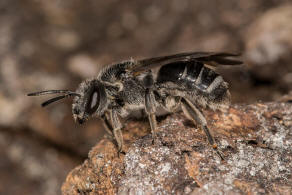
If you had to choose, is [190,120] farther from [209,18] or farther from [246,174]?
[209,18]

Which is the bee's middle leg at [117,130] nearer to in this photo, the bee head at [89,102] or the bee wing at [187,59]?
the bee head at [89,102]

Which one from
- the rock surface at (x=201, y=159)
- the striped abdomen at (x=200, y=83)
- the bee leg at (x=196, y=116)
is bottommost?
the rock surface at (x=201, y=159)

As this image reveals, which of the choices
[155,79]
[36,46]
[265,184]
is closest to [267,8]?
[155,79]

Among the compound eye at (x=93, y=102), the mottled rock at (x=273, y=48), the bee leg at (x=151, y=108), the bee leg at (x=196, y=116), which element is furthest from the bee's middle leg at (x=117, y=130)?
the mottled rock at (x=273, y=48)

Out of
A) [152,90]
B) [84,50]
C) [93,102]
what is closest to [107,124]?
[93,102]

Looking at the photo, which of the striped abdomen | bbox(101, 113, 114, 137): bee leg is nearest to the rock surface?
the striped abdomen

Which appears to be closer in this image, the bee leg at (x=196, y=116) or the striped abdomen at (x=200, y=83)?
the bee leg at (x=196, y=116)

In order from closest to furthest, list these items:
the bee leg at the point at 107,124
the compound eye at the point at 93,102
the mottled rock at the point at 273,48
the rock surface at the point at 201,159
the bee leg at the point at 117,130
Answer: the rock surface at the point at 201,159 → the bee leg at the point at 117,130 → the compound eye at the point at 93,102 → the bee leg at the point at 107,124 → the mottled rock at the point at 273,48
